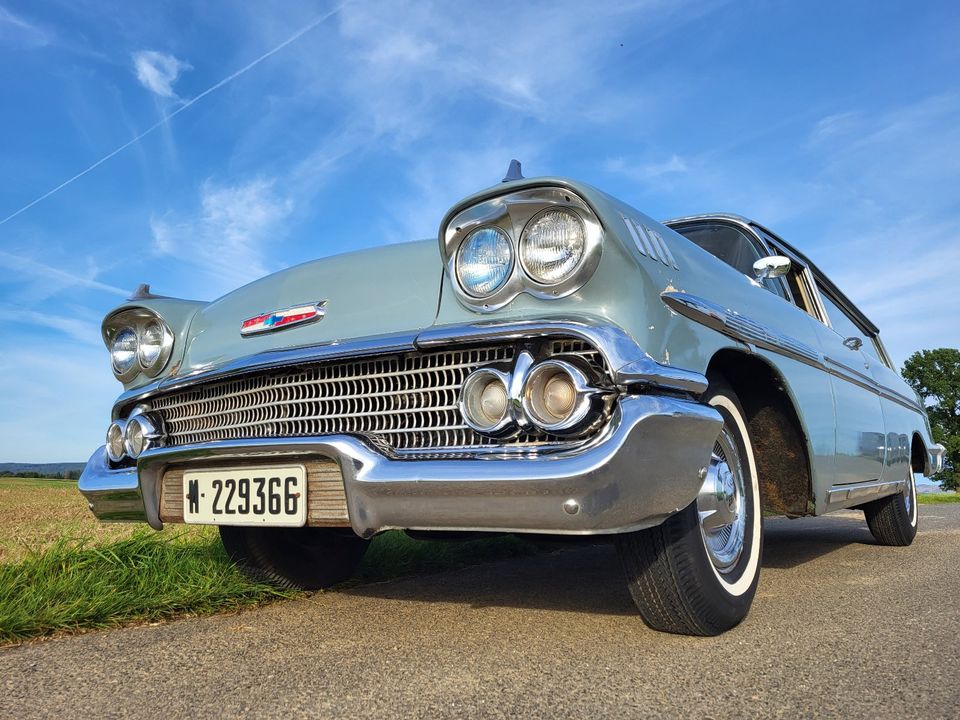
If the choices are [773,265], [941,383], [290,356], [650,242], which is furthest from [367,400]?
[941,383]

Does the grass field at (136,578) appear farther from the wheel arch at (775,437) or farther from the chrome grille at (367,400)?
the wheel arch at (775,437)

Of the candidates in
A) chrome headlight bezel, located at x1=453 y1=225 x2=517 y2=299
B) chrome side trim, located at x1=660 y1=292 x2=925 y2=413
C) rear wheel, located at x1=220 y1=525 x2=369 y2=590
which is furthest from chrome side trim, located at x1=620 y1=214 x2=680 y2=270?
rear wheel, located at x1=220 y1=525 x2=369 y2=590

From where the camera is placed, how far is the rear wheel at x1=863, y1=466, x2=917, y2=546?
442 cm

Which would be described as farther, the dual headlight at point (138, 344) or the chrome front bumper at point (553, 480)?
the dual headlight at point (138, 344)

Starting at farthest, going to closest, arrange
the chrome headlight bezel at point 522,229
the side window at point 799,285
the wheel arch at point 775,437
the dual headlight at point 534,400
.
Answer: the side window at point 799,285 < the wheel arch at point 775,437 < the chrome headlight bezel at point 522,229 < the dual headlight at point 534,400

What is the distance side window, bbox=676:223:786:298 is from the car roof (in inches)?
1.8

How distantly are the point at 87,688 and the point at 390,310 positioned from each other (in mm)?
1168

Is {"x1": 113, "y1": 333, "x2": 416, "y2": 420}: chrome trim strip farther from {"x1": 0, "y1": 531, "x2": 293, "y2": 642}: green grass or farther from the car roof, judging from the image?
the car roof

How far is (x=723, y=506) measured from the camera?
→ 2289 millimetres

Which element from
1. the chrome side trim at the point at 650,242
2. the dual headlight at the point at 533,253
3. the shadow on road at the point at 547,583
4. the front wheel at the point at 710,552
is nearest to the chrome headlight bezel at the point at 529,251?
the dual headlight at the point at 533,253

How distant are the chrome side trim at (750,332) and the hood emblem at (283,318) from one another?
3.34 ft

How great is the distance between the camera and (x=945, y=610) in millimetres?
2471

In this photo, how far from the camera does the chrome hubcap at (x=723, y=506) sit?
222 cm

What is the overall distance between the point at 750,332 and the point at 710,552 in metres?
0.69
